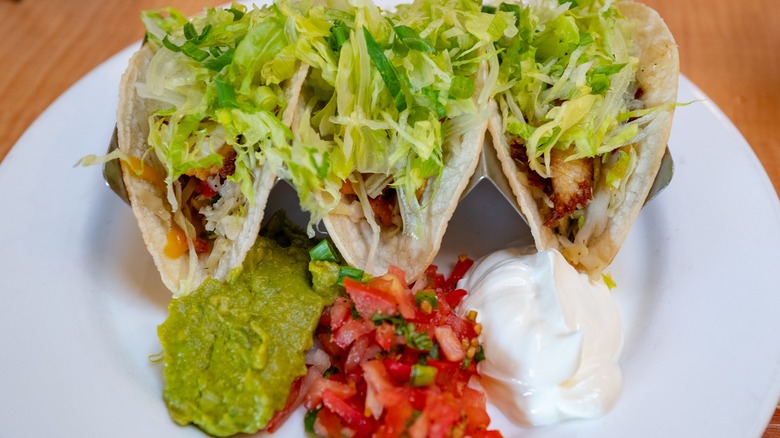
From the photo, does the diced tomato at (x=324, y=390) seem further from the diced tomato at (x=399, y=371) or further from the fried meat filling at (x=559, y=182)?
the fried meat filling at (x=559, y=182)

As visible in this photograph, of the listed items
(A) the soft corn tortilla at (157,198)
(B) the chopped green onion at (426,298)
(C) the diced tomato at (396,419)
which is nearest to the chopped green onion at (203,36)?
(A) the soft corn tortilla at (157,198)

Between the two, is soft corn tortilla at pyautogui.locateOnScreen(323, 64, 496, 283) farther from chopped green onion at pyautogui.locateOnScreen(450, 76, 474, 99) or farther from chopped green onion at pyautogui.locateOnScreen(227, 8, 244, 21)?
chopped green onion at pyautogui.locateOnScreen(227, 8, 244, 21)

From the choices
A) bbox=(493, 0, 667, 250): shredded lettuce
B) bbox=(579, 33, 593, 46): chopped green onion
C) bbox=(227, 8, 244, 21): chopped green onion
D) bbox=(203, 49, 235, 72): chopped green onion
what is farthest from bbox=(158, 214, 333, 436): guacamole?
bbox=(579, 33, 593, 46): chopped green onion

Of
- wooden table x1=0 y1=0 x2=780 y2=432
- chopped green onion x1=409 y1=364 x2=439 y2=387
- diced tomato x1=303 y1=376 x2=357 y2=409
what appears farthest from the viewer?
wooden table x1=0 y1=0 x2=780 y2=432

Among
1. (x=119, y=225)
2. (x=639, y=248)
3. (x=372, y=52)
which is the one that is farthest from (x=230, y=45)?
(x=639, y=248)

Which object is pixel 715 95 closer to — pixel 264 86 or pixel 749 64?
pixel 749 64
